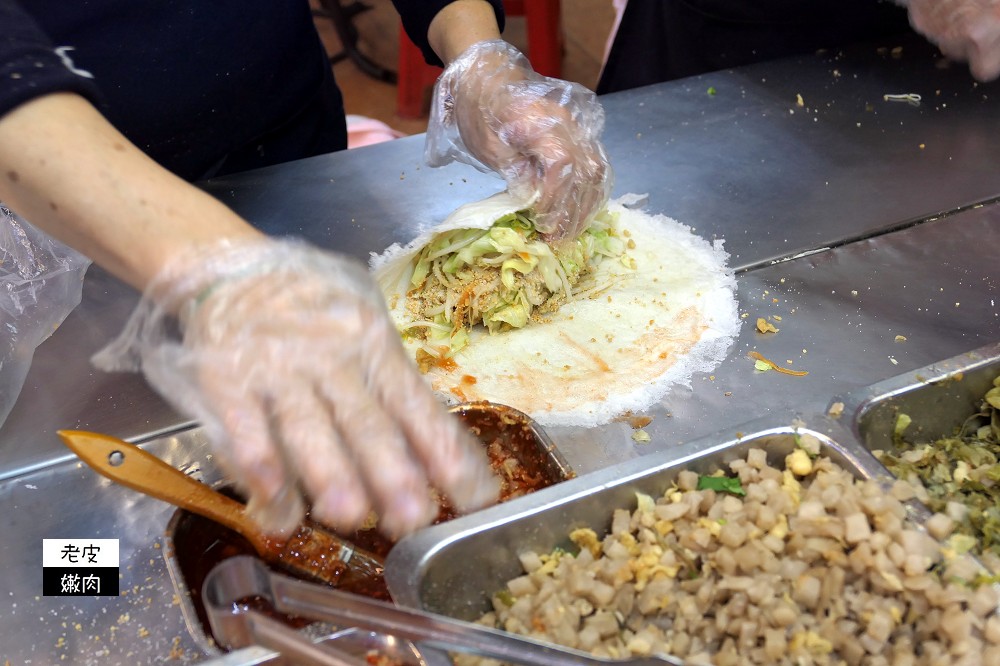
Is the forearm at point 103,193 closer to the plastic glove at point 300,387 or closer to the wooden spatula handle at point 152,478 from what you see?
the plastic glove at point 300,387

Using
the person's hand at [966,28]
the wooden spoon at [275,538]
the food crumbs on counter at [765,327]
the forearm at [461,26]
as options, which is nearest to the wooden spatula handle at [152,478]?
the wooden spoon at [275,538]

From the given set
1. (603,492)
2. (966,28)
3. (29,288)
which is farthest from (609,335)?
(966,28)

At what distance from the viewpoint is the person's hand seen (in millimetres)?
2625

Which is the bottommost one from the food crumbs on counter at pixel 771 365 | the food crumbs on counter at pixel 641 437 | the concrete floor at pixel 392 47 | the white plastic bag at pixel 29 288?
the concrete floor at pixel 392 47

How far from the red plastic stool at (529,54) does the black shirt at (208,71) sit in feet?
6.01

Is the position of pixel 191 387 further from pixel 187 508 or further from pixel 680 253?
pixel 680 253

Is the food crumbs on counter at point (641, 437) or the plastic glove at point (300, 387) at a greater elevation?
the plastic glove at point (300, 387)

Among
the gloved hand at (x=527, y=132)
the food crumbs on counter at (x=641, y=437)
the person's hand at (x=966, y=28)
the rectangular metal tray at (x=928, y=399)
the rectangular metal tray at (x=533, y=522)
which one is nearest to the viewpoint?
the rectangular metal tray at (x=533, y=522)

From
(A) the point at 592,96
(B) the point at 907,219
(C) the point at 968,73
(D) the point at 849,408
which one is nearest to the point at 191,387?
(D) the point at 849,408

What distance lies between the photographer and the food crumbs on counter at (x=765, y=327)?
2070 mm

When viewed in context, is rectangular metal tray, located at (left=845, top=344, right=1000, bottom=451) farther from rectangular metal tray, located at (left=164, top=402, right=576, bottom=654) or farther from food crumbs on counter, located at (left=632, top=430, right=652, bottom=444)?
rectangular metal tray, located at (left=164, top=402, right=576, bottom=654)

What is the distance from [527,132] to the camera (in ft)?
7.27

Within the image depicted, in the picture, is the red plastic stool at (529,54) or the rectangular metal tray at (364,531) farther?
the red plastic stool at (529,54)

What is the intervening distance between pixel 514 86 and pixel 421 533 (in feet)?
4.44
